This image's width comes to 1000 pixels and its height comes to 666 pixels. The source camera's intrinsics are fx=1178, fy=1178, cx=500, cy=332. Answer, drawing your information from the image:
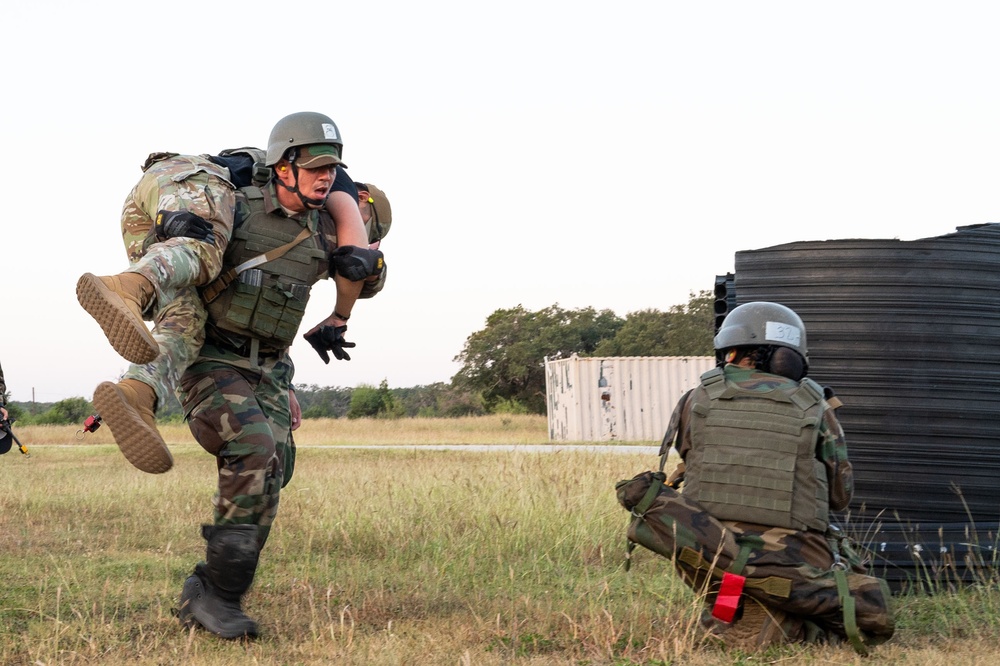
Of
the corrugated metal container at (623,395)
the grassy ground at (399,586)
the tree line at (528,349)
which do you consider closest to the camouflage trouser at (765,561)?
the grassy ground at (399,586)

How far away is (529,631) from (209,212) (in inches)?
92.2

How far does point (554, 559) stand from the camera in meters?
7.53

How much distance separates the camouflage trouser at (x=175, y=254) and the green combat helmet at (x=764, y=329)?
231 centimetres

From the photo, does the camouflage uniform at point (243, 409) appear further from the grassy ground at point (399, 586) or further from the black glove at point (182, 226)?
the grassy ground at point (399, 586)

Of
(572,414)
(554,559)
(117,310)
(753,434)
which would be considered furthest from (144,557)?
(572,414)

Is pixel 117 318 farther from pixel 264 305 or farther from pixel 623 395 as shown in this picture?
pixel 623 395

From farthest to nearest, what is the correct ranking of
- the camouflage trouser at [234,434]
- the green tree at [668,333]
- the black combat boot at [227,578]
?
the green tree at [668,333] < the camouflage trouser at [234,434] < the black combat boot at [227,578]

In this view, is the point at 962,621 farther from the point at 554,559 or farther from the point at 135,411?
the point at 135,411

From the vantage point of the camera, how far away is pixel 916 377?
638 centimetres

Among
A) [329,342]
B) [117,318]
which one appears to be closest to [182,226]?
[117,318]

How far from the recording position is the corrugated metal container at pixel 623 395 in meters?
35.5

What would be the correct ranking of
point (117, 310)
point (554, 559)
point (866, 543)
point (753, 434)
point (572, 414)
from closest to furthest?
point (117, 310) < point (753, 434) < point (866, 543) < point (554, 559) < point (572, 414)

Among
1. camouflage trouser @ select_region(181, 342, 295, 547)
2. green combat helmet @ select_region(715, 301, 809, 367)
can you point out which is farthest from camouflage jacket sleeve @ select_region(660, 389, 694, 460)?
camouflage trouser @ select_region(181, 342, 295, 547)

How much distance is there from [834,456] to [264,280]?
265 cm
